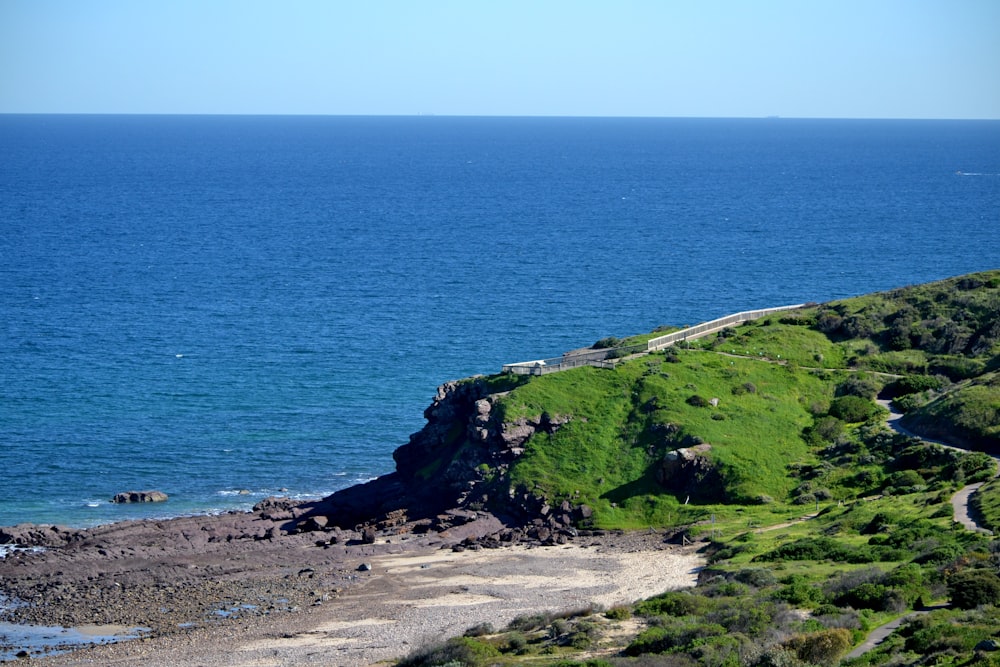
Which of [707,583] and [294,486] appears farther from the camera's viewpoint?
[294,486]

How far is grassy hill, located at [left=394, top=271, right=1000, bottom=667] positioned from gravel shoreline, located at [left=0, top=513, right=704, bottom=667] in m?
3.49

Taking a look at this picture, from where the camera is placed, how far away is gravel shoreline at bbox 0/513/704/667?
46.3m

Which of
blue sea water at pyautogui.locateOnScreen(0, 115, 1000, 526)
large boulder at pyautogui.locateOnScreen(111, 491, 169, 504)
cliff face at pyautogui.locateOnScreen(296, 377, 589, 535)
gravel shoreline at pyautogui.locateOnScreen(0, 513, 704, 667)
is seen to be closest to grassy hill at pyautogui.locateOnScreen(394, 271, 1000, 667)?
cliff face at pyautogui.locateOnScreen(296, 377, 589, 535)

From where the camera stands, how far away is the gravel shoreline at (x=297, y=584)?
46312 mm

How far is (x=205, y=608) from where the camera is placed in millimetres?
51094

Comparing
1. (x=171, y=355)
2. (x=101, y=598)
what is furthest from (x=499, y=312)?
(x=101, y=598)

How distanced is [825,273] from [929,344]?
195ft

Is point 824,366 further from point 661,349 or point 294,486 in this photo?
point 294,486

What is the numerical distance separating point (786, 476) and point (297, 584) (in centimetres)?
2406

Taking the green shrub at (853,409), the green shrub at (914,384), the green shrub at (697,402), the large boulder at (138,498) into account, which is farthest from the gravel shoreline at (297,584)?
the green shrub at (914,384)

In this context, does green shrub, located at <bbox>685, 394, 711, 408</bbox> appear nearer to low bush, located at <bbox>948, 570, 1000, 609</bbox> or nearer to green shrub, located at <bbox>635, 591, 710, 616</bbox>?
green shrub, located at <bbox>635, 591, 710, 616</bbox>

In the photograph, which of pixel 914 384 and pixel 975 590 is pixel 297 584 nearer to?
pixel 975 590

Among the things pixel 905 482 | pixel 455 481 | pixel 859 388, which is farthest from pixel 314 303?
pixel 905 482

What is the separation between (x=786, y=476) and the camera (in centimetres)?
6100
